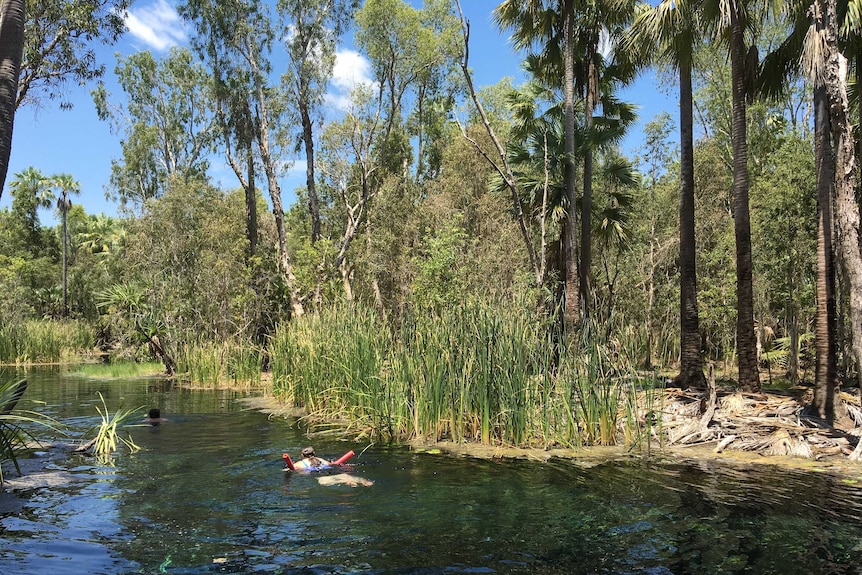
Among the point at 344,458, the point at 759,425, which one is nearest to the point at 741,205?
the point at 759,425

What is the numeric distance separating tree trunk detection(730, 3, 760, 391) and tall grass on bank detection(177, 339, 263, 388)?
11.8 meters

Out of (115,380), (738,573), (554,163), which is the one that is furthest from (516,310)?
(115,380)

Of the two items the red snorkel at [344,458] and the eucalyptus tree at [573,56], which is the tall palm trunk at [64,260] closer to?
the eucalyptus tree at [573,56]

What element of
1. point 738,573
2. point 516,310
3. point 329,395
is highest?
point 516,310

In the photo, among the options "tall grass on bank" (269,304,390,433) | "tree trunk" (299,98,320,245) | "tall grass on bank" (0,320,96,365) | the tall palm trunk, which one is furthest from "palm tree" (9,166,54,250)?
"tall grass on bank" (269,304,390,433)

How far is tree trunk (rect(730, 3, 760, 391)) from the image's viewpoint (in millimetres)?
11930

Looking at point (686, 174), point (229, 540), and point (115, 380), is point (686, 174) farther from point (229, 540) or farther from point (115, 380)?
point (115, 380)

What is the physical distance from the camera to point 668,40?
12961 mm

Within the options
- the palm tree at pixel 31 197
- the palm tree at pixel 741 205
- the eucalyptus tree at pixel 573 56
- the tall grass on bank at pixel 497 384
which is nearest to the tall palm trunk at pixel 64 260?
the palm tree at pixel 31 197

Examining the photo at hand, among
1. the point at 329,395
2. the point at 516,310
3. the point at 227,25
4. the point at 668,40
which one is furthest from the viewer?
the point at 227,25

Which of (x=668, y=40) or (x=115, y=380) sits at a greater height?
(x=668, y=40)

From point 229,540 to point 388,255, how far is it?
68.7 ft

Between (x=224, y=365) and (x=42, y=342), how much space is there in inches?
555

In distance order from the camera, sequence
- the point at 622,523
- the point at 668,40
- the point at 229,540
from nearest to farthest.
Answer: the point at 229,540, the point at 622,523, the point at 668,40
